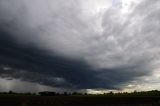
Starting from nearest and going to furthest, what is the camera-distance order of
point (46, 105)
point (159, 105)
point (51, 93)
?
point (46, 105)
point (159, 105)
point (51, 93)

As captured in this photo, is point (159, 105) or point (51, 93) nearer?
point (159, 105)

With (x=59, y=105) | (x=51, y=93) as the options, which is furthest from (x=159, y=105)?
(x=51, y=93)

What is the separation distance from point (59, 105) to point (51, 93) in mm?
111623

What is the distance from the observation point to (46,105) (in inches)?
2219

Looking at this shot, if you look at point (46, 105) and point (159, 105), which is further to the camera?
point (159, 105)

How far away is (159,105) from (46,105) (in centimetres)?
2740

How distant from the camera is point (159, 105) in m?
60.3

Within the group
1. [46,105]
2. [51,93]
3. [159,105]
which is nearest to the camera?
[46,105]

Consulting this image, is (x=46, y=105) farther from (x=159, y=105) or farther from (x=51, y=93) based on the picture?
(x=51, y=93)

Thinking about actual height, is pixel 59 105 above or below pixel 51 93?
below

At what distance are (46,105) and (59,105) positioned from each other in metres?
3.14

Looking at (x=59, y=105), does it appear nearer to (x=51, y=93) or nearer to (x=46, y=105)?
(x=46, y=105)

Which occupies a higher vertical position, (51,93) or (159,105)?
(51,93)

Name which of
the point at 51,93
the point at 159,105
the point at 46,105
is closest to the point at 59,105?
the point at 46,105
